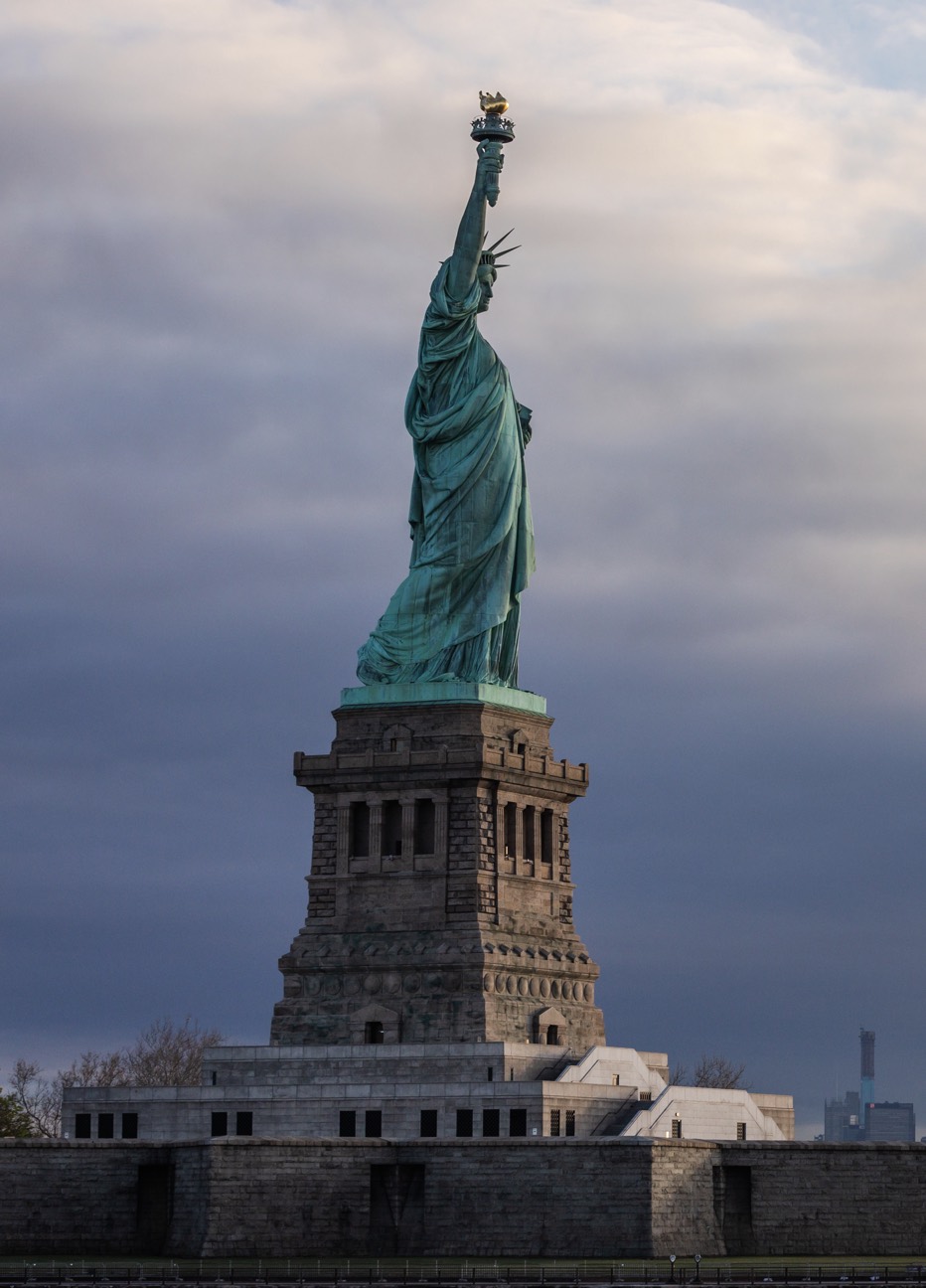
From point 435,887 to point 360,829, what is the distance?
144 inches

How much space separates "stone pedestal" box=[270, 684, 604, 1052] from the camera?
98.9m

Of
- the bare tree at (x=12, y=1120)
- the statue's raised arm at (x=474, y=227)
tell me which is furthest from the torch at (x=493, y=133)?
the bare tree at (x=12, y=1120)

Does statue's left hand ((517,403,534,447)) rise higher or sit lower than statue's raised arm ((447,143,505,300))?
lower

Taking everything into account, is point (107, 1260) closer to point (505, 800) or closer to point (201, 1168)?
point (201, 1168)

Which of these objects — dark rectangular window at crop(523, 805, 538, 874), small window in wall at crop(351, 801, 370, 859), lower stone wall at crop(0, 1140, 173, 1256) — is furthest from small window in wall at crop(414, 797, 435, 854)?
lower stone wall at crop(0, 1140, 173, 1256)

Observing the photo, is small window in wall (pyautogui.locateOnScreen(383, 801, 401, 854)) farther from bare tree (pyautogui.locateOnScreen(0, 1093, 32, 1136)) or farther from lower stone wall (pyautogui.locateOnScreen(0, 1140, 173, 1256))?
bare tree (pyautogui.locateOnScreen(0, 1093, 32, 1136))

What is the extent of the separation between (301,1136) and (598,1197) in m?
9.14

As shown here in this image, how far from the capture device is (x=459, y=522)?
341ft

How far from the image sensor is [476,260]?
4104 inches

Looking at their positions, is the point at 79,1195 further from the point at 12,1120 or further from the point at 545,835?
the point at 12,1120

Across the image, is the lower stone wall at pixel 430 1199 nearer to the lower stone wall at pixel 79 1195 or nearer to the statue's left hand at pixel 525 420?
the lower stone wall at pixel 79 1195

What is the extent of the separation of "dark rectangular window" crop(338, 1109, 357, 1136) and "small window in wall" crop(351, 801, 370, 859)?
31.8 feet

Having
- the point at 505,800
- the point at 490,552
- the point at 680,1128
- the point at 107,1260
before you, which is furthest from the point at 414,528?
the point at 107,1260

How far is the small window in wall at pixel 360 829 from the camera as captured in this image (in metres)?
102
